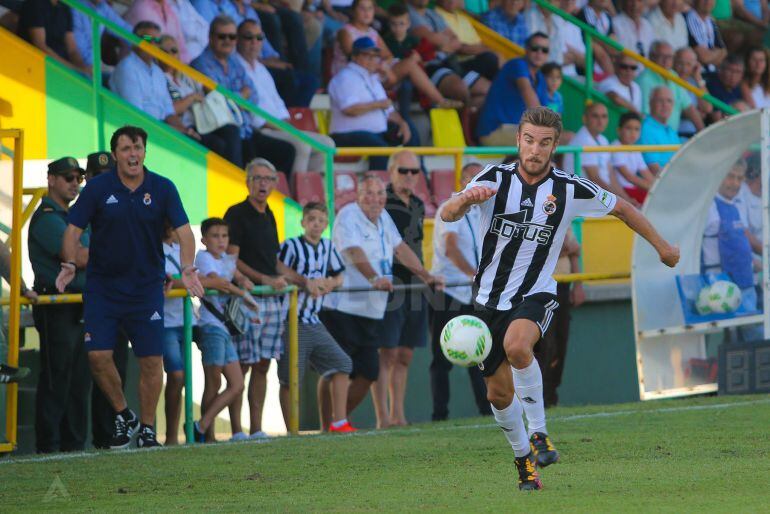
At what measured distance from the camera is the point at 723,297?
539 inches

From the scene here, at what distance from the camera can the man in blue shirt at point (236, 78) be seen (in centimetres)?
1443

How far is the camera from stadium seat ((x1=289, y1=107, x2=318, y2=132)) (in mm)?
15805

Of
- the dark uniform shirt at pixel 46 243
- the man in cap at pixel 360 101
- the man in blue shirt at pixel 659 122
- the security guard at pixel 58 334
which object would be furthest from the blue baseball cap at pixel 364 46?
the dark uniform shirt at pixel 46 243

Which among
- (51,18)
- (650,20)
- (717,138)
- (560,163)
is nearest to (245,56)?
(51,18)

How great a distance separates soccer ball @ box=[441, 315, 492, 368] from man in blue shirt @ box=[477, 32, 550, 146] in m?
8.91

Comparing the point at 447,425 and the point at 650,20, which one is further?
the point at 650,20

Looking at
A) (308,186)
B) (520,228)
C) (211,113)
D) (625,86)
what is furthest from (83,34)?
(625,86)

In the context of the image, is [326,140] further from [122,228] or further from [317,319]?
[122,228]

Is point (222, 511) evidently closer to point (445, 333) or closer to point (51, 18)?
point (445, 333)

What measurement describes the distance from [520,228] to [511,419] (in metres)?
1.07

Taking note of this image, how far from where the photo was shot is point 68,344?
10969mm

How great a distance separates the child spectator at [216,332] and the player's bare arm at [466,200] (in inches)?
178

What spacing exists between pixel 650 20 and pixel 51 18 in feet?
33.1

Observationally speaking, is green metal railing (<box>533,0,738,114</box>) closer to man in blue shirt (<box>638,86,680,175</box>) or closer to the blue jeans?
man in blue shirt (<box>638,86,680,175</box>)
